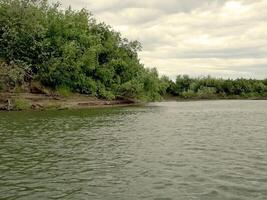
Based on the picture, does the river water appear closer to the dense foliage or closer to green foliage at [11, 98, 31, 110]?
green foliage at [11, 98, 31, 110]

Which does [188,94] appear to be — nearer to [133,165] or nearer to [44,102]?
[44,102]

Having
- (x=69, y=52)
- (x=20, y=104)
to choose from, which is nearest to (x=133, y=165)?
(x=20, y=104)

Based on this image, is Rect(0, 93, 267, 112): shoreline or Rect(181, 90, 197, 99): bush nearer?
Rect(0, 93, 267, 112): shoreline

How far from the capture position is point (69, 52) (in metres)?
84.3

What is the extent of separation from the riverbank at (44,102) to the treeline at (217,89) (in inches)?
3948

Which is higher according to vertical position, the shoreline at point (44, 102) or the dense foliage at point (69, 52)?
the dense foliage at point (69, 52)

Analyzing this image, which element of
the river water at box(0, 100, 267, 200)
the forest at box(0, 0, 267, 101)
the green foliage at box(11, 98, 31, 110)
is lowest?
the river water at box(0, 100, 267, 200)

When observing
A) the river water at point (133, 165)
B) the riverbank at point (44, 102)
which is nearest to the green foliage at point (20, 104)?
the riverbank at point (44, 102)

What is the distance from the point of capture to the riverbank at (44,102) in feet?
235

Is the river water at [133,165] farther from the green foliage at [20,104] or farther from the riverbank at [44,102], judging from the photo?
the riverbank at [44,102]

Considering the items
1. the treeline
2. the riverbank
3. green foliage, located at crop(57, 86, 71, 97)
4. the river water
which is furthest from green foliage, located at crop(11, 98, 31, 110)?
the treeline

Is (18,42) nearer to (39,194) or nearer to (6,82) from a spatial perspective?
(6,82)

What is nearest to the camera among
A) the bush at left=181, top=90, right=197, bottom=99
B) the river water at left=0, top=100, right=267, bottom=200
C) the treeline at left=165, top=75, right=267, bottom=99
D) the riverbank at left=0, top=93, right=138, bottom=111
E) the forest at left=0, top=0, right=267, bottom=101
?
the river water at left=0, top=100, right=267, bottom=200

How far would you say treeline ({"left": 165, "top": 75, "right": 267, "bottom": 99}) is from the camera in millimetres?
188000
